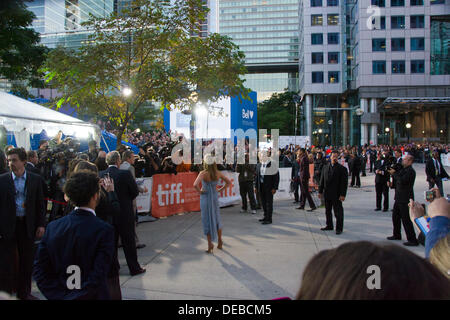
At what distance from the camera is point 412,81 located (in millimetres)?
46469

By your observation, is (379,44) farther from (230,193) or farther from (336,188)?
(336,188)

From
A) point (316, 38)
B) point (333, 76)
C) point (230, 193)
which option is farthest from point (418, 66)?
point (230, 193)

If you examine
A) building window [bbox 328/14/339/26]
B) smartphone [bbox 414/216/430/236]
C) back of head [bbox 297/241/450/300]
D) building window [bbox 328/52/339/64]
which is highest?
building window [bbox 328/14/339/26]

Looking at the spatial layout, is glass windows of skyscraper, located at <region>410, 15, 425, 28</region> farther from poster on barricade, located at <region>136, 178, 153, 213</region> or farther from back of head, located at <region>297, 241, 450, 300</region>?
back of head, located at <region>297, 241, 450, 300</region>

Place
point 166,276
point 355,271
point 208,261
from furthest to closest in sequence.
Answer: point 208,261, point 166,276, point 355,271

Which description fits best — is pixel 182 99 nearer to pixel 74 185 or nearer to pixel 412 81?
pixel 74 185

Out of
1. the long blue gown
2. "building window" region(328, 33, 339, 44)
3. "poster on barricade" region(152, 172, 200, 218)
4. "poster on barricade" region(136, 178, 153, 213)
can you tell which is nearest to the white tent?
"poster on barricade" region(136, 178, 153, 213)

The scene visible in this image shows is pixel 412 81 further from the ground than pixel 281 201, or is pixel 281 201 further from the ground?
pixel 412 81

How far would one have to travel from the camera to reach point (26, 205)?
448cm

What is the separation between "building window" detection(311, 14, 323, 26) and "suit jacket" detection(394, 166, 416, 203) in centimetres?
5516

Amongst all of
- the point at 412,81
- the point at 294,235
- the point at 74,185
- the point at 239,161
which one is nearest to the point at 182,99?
the point at 239,161

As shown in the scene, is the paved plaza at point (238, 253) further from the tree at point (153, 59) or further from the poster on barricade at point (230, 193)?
the tree at point (153, 59)

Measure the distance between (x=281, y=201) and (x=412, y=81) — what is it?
41858 mm

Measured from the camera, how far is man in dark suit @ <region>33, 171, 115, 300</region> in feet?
7.89
